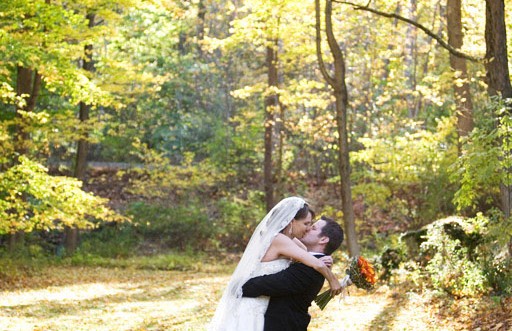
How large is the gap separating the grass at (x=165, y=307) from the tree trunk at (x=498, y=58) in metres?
1.94

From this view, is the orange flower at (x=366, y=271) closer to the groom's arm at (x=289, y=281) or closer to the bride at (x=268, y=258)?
the bride at (x=268, y=258)

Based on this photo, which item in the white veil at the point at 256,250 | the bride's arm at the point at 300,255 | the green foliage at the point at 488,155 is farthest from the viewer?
the green foliage at the point at 488,155

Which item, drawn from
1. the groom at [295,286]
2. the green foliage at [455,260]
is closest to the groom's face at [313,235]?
the groom at [295,286]

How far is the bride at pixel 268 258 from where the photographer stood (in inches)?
204

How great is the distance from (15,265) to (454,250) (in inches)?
482

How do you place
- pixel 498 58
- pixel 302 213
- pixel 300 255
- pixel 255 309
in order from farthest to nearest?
pixel 498 58, pixel 302 213, pixel 255 309, pixel 300 255

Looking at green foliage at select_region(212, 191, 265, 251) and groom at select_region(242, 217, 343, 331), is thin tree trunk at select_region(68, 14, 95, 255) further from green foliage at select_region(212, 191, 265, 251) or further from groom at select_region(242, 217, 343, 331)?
groom at select_region(242, 217, 343, 331)

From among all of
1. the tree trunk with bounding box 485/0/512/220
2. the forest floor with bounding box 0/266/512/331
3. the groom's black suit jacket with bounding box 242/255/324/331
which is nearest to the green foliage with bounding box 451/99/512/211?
the tree trunk with bounding box 485/0/512/220

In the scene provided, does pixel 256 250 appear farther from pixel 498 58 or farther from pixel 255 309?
pixel 498 58

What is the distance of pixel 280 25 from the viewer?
69.3ft

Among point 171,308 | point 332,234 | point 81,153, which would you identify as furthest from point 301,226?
point 81,153

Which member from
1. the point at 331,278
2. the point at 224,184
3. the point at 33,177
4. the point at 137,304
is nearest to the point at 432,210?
the point at 137,304

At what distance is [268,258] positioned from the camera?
5.27 m

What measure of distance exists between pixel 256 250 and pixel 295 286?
449 mm
